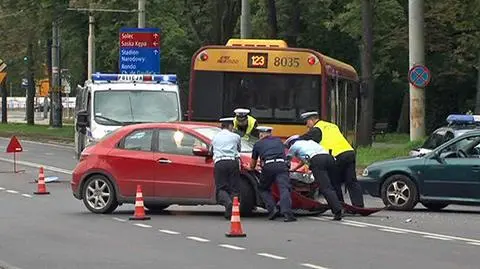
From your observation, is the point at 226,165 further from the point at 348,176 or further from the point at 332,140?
the point at 348,176

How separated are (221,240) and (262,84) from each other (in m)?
7.89

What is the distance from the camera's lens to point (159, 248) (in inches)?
463

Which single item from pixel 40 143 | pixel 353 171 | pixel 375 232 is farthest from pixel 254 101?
pixel 40 143

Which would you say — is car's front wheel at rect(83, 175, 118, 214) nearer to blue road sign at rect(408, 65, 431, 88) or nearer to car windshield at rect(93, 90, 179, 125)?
car windshield at rect(93, 90, 179, 125)

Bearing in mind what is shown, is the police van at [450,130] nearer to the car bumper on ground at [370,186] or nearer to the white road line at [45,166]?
the car bumper on ground at [370,186]

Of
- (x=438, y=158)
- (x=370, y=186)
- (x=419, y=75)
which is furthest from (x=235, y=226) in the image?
(x=419, y=75)

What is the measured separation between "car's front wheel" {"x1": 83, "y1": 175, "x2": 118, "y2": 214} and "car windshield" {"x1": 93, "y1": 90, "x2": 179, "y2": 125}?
601 centimetres

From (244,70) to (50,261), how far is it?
984cm

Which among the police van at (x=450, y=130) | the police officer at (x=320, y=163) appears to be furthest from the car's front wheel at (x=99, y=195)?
the police van at (x=450, y=130)

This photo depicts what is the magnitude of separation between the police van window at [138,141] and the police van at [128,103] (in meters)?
5.86

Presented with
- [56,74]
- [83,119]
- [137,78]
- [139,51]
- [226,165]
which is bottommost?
[226,165]

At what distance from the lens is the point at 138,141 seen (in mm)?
15875

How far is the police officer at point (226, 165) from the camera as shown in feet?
47.6

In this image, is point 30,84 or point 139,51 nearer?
point 139,51
